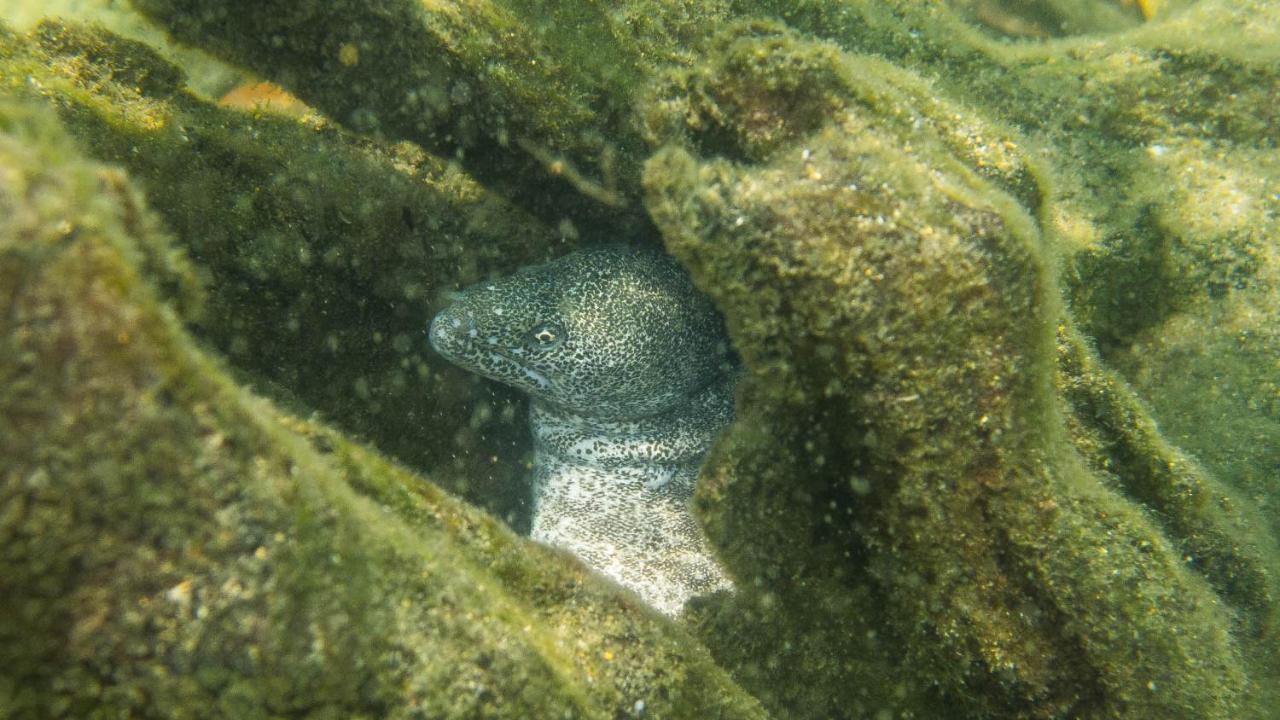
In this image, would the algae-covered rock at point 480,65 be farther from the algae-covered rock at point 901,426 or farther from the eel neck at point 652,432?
the eel neck at point 652,432

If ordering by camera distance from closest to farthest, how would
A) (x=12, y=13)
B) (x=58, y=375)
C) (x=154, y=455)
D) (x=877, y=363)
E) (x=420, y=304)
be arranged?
(x=58, y=375) → (x=154, y=455) → (x=877, y=363) → (x=420, y=304) → (x=12, y=13)

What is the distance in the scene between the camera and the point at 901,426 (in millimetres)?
2211

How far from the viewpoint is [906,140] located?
2.45m

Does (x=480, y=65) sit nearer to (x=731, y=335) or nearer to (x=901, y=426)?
(x=731, y=335)

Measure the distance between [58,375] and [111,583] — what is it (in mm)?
412

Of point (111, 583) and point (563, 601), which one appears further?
point (563, 601)

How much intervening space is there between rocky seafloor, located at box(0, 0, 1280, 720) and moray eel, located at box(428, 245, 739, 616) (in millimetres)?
→ 359

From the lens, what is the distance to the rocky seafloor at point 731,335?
123cm

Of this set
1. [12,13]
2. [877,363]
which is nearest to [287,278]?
[877,363]

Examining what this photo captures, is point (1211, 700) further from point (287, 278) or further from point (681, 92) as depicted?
point (287, 278)

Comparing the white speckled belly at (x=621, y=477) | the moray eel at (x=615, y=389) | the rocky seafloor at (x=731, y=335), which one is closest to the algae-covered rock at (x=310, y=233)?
the rocky seafloor at (x=731, y=335)

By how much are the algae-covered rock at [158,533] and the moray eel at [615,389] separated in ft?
7.58

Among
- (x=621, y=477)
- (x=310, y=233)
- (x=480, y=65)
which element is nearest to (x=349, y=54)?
(x=480, y=65)

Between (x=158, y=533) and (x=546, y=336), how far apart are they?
2803 millimetres
